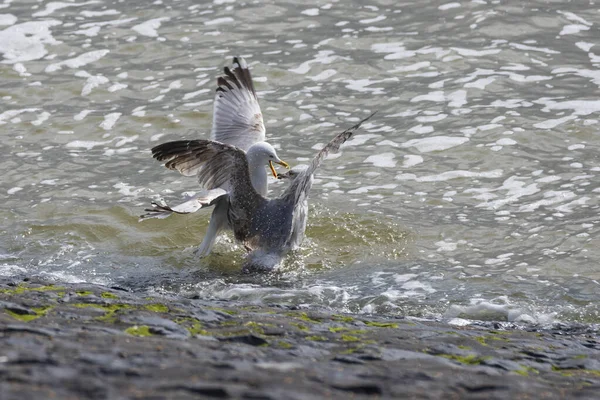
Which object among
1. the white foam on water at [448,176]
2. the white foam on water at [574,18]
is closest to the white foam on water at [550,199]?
the white foam on water at [448,176]

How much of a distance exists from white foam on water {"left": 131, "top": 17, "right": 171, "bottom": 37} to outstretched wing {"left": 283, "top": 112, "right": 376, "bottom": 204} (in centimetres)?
652

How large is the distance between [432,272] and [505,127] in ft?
11.7

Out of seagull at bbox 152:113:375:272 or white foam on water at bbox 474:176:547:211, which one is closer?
seagull at bbox 152:113:375:272

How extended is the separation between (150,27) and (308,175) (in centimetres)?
707

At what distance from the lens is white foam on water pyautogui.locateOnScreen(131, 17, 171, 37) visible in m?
14.2

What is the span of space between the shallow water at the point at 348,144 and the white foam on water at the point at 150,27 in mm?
50

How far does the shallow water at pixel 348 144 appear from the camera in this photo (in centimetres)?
796

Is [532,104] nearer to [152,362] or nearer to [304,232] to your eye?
[304,232]

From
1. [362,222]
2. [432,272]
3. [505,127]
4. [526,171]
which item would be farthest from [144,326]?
[505,127]

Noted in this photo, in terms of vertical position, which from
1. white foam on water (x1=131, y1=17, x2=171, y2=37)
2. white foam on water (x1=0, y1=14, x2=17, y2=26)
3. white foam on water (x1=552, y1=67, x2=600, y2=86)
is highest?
white foam on water (x1=0, y1=14, x2=17, y2=26)

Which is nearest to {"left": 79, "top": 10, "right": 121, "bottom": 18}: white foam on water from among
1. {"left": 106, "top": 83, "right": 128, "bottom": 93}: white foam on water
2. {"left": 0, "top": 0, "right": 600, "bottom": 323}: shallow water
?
{"left": 0, "top": 0, "right": 600, "bottom": 323}: shallow water

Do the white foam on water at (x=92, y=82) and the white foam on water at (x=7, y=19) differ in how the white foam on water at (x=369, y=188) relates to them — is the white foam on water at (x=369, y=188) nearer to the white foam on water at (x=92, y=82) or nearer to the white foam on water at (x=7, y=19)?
the white foam on water at (x=92, y=82)

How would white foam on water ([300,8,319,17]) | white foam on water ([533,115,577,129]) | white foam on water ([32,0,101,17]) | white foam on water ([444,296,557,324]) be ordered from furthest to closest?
white foam on water ([32,0,101,17]) → white foam on water ([300,8,319,17]) → white foam on water ([533,115,577,129]) → white foam on water ([444,296,557,324])

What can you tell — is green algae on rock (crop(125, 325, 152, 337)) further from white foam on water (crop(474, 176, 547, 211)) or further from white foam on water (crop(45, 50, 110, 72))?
white foam on water (crop(45, 50, 110, 72))
